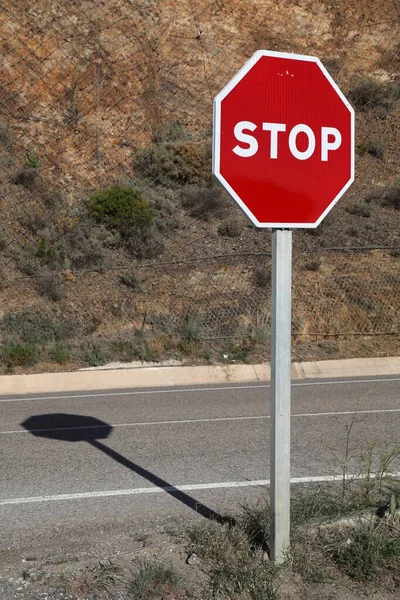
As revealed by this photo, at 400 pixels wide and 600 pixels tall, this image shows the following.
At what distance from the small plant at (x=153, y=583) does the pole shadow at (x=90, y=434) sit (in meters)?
1.51

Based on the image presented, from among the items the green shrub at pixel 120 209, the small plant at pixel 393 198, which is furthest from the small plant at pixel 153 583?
the small plant at pixel 393 198

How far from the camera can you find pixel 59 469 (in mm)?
7730

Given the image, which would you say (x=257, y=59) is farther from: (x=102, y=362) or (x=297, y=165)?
(x=102, y=362)

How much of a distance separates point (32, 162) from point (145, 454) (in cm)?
1926

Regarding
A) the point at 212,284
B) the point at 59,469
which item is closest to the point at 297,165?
the point at 59,469

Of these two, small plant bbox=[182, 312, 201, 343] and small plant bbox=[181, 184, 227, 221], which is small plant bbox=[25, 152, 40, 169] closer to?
small plant bbox=[181, 184, 227, 221]

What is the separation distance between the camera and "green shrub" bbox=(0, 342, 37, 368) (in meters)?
15.9

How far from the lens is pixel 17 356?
52.4 ft

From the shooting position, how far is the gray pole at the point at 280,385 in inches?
171

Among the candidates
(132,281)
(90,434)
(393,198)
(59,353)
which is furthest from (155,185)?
(90,434)

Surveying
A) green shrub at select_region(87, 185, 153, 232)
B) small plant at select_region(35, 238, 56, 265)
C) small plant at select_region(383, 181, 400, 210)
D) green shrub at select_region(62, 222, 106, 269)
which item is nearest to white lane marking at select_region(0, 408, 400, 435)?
green shrub at select_region(62, 222, 106, 269)

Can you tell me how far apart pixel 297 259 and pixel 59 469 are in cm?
1437

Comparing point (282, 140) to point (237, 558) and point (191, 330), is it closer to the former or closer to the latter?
point (237, 558)

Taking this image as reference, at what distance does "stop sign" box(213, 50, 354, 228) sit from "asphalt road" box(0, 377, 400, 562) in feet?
6.41
